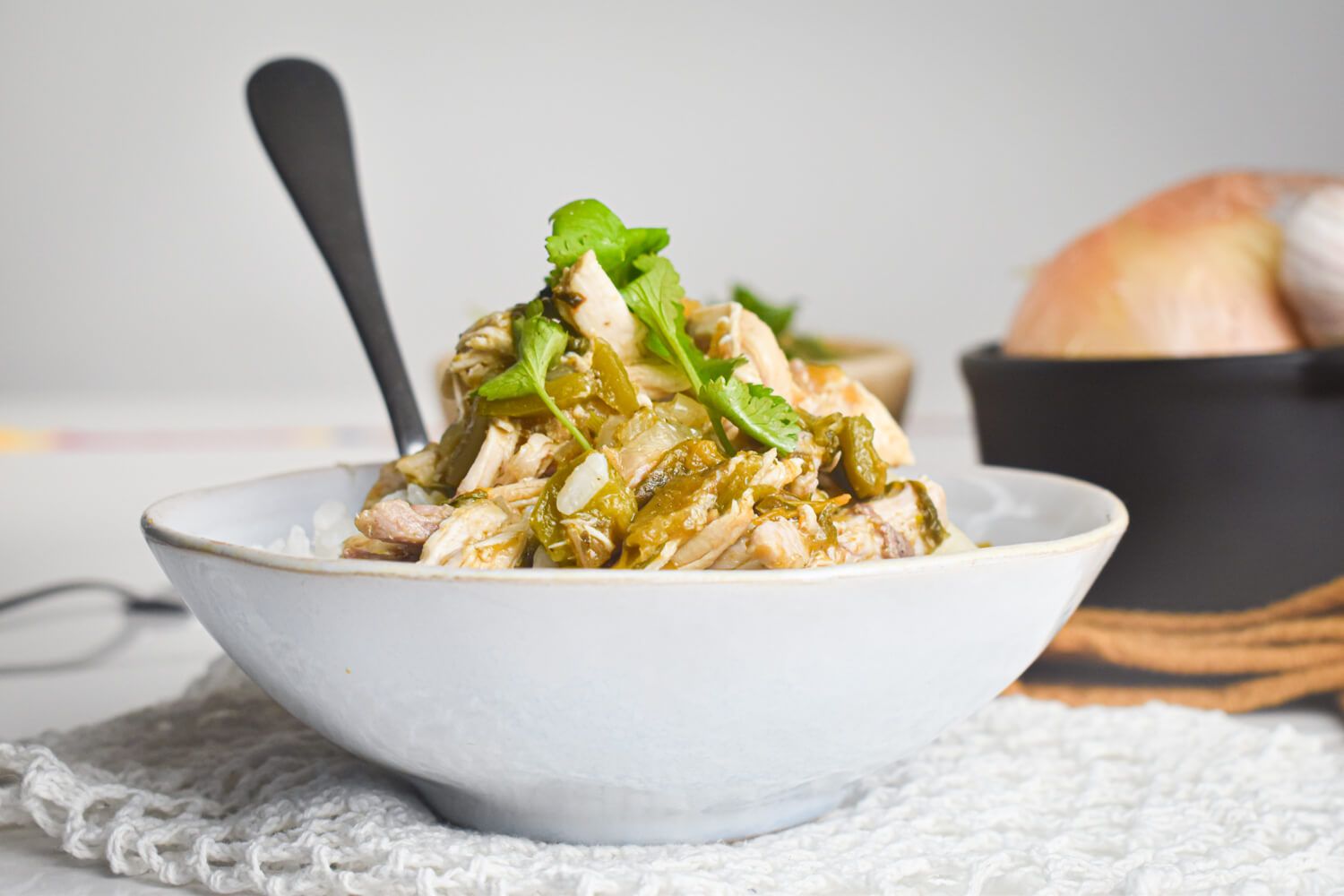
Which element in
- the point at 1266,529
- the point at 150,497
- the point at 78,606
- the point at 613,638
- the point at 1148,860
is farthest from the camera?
the point at 150,497

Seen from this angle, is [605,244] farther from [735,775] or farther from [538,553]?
[735,775]

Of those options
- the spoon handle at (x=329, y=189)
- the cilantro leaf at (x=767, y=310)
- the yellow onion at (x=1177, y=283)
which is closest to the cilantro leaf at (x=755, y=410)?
the spoon handle at (x=329, y=189)

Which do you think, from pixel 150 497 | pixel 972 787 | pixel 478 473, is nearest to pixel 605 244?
pixel 478 473

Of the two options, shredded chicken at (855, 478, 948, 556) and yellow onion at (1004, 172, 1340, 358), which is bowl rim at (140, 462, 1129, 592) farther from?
yellow onion at (1004, 172, 1340, 358)

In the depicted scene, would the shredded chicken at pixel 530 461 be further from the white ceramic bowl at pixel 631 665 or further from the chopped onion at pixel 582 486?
the white ceramic bowl at pixel 631 665

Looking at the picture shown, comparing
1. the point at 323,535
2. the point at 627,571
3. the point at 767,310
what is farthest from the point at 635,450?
the point at 767,310
